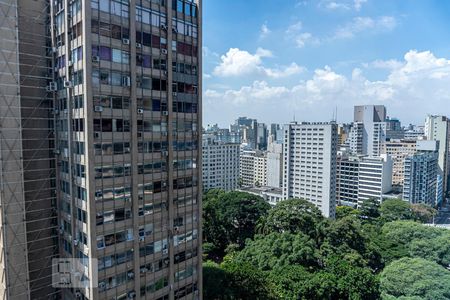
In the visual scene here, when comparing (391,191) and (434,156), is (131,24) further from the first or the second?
(434,156)

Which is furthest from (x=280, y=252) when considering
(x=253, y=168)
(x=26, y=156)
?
(x=253, y=168)

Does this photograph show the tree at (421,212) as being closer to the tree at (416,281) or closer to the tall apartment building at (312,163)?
the tall apartment building at (312,163)

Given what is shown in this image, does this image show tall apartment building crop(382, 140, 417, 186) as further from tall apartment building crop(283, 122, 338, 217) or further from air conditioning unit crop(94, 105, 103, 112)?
air conditioning unit crop(94, 105, 103, 112)

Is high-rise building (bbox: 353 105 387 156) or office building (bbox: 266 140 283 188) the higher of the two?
high-rise building (bbox: 353 105 387 156)

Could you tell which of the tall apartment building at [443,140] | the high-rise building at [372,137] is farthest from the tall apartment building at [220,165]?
the tall apartment building at [443,140]

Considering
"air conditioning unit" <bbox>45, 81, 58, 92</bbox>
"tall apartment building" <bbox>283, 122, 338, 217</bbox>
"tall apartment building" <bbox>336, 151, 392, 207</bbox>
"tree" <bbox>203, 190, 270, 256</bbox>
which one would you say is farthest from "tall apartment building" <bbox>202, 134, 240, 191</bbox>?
"air conditioning unit" <bbox>45, 81, 58, 92</bbox>

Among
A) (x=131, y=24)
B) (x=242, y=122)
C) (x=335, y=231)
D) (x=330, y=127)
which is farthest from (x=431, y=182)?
(x=242, y=122)

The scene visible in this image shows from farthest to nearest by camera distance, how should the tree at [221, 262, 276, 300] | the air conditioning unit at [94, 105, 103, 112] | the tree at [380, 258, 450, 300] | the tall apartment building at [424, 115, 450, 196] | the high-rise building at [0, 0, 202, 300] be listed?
1. the tall apartment building at [424, 115, 450, 196]
2. the tree at [380, 258, 450, 300]
3. the tree at [221, 262, 276, 300]
4. the high-rise building at [0, 0, 202, 300]
5. the air conditioning unit at [94, 105, 103, 112]
